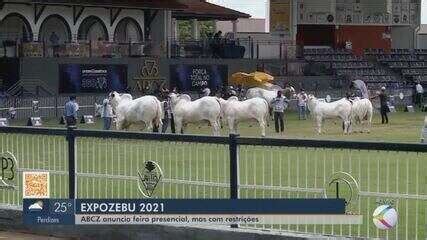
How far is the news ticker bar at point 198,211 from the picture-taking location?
37.5ft

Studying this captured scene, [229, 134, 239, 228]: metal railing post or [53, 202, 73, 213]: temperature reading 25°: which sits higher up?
[229, 134, 239, 228]: metal railing post

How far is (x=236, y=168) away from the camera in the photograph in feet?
39.5

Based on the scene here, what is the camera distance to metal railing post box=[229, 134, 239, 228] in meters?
12.0

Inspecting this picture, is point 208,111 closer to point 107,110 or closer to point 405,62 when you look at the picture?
point 107,110

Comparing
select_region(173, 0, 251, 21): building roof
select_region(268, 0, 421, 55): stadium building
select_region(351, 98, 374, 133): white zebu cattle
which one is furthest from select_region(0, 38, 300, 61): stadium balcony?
select_region(351, 98, 374, 133): white zebu cattle

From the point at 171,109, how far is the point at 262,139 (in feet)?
74.8

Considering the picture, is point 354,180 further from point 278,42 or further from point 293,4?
point 293,4

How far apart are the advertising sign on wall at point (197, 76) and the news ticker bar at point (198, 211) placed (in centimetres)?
4131

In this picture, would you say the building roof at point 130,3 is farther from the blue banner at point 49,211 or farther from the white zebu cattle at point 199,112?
the blue banner at point 49,211

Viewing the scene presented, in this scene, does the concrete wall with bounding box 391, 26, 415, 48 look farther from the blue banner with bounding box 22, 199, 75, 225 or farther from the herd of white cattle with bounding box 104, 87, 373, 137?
the blue banner with bounding box 22, 199, 75, 225

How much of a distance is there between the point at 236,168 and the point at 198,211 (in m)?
0.70

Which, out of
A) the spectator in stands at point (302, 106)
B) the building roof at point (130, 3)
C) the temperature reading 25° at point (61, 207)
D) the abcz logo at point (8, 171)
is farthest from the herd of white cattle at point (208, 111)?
the temperature reading 25° at point (61, 207)

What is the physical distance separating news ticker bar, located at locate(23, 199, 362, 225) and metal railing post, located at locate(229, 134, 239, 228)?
5.7 inches

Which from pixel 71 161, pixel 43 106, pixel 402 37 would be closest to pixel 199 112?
pixel 43 106
